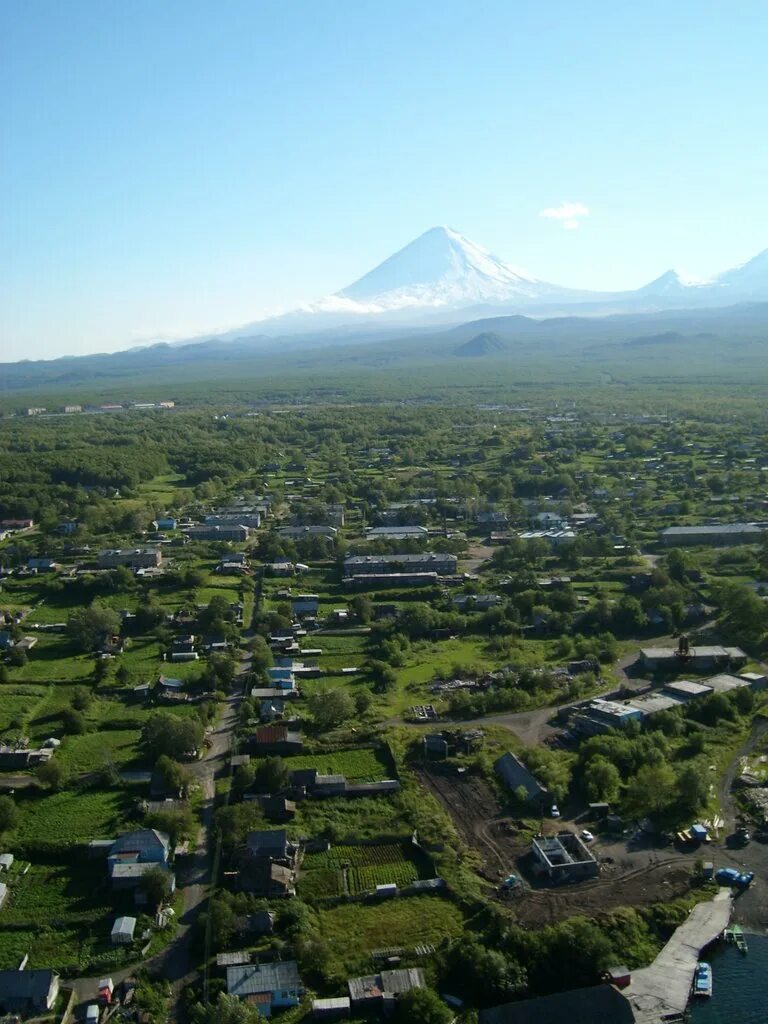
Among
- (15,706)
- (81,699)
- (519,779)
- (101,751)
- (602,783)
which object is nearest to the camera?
(602,783)

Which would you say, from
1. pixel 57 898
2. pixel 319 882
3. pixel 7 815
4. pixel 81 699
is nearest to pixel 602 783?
pixel 319 882

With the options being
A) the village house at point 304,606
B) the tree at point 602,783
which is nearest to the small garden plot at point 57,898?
the tree at point 602,783

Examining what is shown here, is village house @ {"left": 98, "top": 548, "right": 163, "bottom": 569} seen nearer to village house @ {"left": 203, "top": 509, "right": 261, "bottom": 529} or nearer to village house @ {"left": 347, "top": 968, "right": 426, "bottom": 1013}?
village house @ {"left": 203, "top": 509, "right": 261, "bottom": 529}

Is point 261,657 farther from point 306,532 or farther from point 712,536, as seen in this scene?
point 712,536

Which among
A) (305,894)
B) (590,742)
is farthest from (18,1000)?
(590,742)

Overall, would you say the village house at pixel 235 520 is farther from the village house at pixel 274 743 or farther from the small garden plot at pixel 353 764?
the small garden plot at pixel 353 764

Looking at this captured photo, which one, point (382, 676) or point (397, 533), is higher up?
point (397, 533)

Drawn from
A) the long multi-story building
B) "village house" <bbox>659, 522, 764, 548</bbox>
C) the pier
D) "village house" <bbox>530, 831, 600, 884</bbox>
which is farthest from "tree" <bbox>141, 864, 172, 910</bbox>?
"village house" <bbox>659, 522, 764, 548</bbox>
